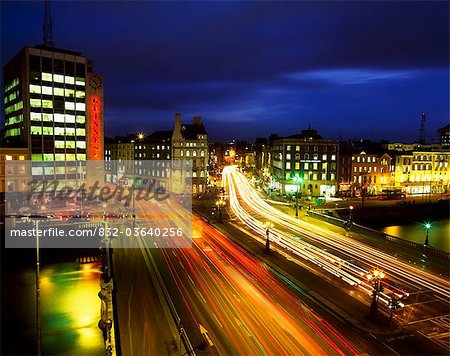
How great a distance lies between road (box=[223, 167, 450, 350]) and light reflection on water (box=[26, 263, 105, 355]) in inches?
718

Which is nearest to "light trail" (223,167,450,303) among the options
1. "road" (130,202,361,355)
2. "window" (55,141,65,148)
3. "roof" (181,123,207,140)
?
"road" (130,202,361,355)

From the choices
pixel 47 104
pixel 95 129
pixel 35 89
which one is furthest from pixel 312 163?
pixel 35 89

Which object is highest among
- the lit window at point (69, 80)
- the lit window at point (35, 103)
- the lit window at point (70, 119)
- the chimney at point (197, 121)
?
the lit window at point (69, 80)

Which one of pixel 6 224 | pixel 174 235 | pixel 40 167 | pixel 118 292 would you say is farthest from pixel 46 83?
pixel 118 292

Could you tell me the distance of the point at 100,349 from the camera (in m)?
21.4

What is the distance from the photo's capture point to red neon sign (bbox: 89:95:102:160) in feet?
254

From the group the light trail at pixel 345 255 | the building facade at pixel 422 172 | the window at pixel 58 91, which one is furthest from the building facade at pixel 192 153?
the building facade at pixel 422 172

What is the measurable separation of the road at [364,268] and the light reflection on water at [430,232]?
20.2 m

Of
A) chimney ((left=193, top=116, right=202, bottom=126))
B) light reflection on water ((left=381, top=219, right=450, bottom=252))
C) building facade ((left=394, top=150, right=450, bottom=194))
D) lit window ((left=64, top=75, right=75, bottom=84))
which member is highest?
lit window ((left=64, top=75, right=75, bottom=84))

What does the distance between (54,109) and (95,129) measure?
9.12 meters

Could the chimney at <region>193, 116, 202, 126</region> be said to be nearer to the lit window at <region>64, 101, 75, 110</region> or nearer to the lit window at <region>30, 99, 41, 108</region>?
the lit window at <region>64, 101, 75, 110</region>

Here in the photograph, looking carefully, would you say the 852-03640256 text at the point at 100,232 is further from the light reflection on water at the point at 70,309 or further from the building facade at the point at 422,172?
the building facade at the point at 422,172

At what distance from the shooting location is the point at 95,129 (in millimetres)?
77500

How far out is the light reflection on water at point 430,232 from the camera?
5559 cm
